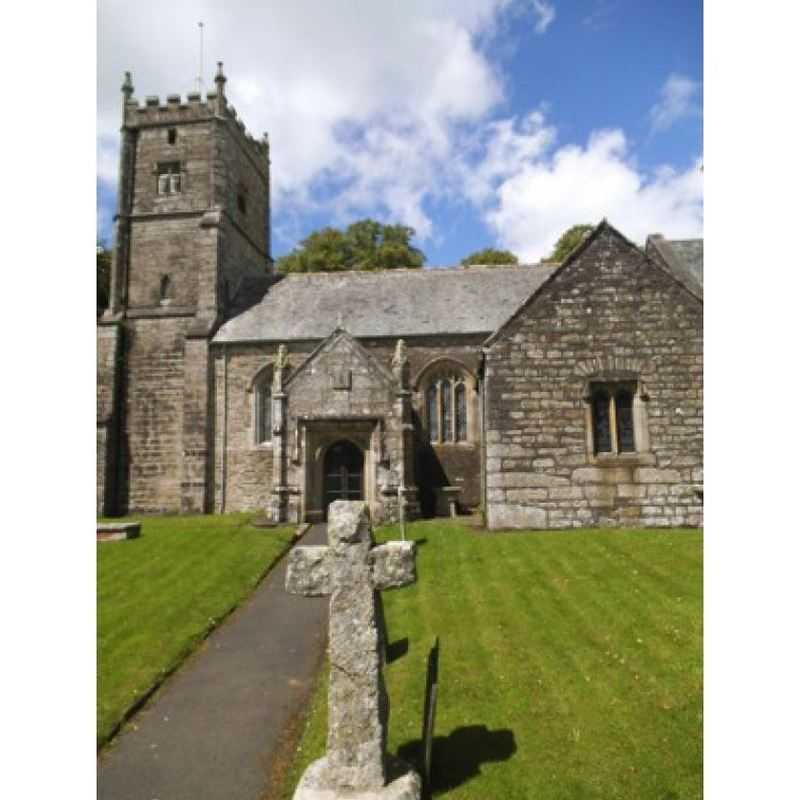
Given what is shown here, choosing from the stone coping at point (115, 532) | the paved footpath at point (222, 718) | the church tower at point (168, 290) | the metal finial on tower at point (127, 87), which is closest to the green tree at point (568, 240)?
the church tower at point (168, 290)

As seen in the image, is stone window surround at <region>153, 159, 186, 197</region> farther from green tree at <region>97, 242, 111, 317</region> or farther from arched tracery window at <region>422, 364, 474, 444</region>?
arched tracery window at <region>422, 364, 474, 444</region>

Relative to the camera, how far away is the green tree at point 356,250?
36.8 m

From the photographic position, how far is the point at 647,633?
7.61 metres

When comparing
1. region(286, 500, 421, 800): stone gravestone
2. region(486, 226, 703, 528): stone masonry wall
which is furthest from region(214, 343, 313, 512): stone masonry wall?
region(286, 500, 421, 800): stone gravestone

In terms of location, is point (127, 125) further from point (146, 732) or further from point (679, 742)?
point (679, 742)

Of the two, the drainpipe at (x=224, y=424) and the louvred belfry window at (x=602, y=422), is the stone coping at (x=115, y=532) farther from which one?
the louvred belfry window at (x=602, y=422)

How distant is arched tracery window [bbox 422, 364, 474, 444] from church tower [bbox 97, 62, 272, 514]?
863cm

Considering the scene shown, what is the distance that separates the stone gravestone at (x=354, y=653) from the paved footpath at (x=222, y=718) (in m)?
1.12

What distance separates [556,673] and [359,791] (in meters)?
3.17

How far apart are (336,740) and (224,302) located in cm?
2248

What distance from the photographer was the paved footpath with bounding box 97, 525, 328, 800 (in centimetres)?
521

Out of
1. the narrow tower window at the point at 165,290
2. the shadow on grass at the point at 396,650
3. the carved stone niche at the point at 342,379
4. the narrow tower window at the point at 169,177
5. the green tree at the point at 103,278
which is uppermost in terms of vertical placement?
the narrow tower window at the point at 169,177

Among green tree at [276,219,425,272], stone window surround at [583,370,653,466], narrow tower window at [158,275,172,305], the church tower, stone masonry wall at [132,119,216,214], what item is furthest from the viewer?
green tree at [276,219,425,272]

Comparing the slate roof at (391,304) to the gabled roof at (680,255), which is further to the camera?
the slate roof at (391,304)
